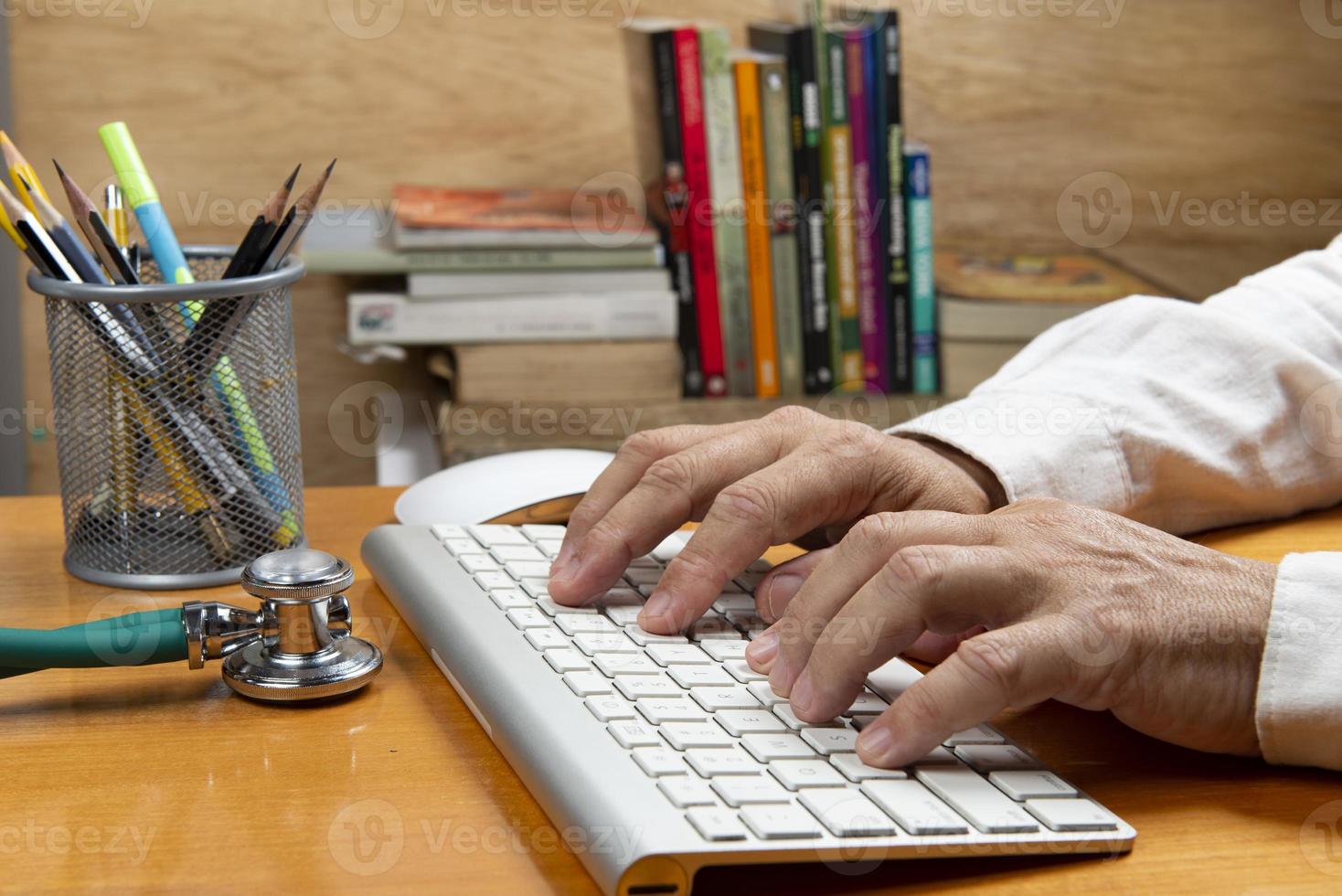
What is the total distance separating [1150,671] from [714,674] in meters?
0.16

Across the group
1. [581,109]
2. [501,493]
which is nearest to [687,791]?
[501,493]

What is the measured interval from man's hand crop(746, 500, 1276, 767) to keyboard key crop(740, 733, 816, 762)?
0.02 meters

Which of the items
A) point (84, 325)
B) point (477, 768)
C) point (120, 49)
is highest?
point (120, 49)

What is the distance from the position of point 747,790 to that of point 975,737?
0.36 ft

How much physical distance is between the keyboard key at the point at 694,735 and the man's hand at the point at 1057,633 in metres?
0.04

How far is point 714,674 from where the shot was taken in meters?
0.53

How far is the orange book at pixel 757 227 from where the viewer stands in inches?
60.3

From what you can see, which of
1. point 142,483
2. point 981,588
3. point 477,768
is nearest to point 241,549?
point 142,483

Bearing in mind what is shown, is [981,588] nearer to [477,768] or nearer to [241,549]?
[477,768]

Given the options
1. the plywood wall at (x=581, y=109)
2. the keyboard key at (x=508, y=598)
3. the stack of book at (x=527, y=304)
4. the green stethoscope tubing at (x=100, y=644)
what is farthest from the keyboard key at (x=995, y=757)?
the plywood wall at (x=581, y=109)

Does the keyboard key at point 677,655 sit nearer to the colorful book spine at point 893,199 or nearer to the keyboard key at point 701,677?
the keyboard key at point 701,677

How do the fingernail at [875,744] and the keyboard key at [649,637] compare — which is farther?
the keyboard key at [649,637]

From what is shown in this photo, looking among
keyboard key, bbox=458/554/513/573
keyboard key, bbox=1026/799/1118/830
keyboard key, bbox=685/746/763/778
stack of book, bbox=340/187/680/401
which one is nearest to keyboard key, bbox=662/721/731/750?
keyboard key, bbox=685/746/763/778

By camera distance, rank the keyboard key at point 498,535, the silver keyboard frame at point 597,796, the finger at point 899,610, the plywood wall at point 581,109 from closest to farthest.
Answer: the silver keyboard frame at point 597,796 < the finger at point 899,610 < the keyboard key at point 498,535 < the plywood wall at point 581,109
